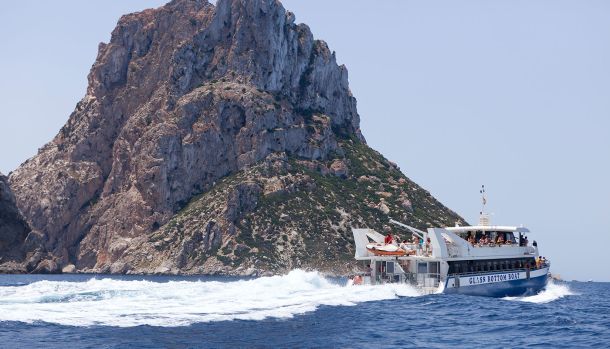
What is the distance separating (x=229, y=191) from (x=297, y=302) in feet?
417

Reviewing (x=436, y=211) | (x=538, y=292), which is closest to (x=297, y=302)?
(x=538, y=292)

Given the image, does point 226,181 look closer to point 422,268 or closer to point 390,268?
point 390,268

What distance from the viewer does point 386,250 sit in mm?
62719

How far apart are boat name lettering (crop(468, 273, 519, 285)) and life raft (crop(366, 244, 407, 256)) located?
6.09 metres

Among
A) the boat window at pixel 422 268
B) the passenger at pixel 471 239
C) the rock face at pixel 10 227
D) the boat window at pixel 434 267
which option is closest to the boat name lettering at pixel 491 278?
the boat window at pixel 434 267

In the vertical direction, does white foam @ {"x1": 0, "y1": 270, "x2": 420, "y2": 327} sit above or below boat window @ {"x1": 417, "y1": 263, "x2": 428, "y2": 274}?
below

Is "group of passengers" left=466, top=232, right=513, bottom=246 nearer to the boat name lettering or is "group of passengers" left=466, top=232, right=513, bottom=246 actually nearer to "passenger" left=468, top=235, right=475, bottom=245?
"passenger" left=468, top=235, right=475, bottom=245

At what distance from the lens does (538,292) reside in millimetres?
69875

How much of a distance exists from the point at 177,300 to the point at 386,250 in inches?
802

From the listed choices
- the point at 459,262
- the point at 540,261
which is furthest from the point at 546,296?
the point at 459,262

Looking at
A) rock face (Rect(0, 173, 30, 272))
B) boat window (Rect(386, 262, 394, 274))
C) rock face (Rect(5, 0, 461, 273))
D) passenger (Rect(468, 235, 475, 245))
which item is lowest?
boat window (Rect(386, 262, 394, 274))

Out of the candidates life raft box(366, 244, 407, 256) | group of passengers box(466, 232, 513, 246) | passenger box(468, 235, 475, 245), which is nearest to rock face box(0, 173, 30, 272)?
life raft box(366, 244, 407, 256)

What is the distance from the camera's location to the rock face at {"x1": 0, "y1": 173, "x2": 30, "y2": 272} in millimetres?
113500

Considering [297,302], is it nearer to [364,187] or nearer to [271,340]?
[271,340]
